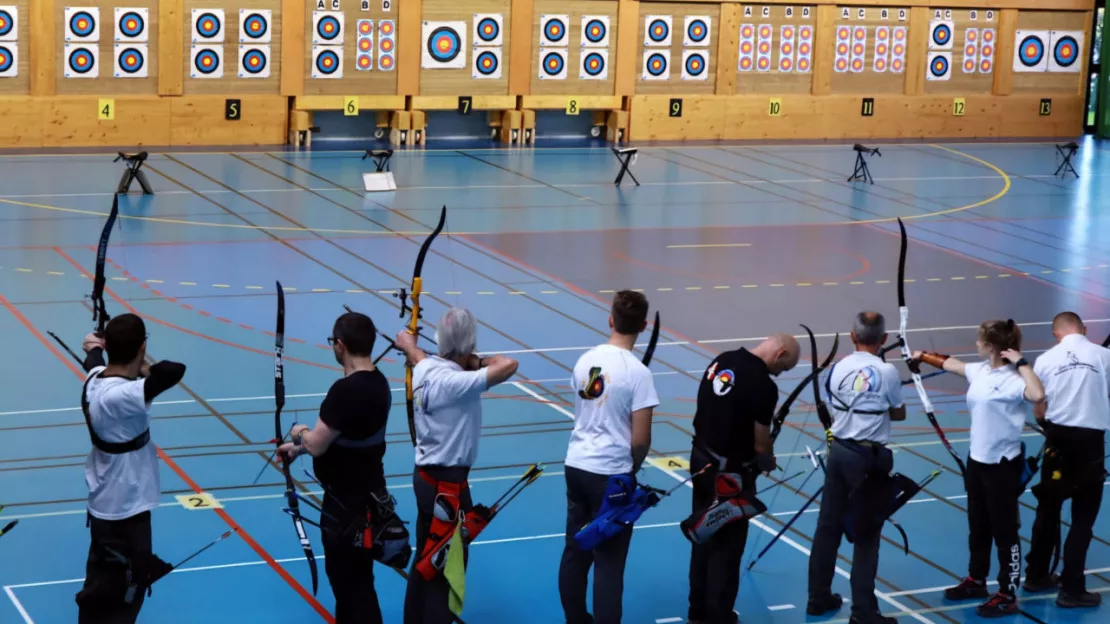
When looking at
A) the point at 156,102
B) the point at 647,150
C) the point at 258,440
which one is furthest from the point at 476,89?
the point at 258,440

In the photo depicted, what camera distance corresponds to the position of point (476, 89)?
2338 cm

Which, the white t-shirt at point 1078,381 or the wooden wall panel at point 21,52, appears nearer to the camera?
the white t-shirt at point 1078,381

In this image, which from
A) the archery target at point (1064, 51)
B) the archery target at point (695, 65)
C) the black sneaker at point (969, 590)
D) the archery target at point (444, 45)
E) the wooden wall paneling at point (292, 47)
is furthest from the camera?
the archery target at point (1064, 51)

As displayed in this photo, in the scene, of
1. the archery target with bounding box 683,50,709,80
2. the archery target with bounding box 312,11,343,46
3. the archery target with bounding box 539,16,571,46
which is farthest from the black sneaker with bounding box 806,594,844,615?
the archery target with bounding box 683,50,709,80

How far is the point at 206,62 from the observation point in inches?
844

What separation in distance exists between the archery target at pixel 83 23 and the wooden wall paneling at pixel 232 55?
1.23 meters

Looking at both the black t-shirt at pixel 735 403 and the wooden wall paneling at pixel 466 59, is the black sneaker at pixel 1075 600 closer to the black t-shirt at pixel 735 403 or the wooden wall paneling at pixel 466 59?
the black t-shirt at pixel 735 403

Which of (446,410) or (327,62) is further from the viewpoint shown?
(327,62)

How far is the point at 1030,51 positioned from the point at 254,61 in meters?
14.7

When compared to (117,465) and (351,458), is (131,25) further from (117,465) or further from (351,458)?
(351,458)

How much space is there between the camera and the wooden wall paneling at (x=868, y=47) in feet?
85.4

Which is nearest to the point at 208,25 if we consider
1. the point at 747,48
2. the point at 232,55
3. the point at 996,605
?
the point at 232,55

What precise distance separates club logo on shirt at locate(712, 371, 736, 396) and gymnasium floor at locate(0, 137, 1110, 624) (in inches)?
45.8

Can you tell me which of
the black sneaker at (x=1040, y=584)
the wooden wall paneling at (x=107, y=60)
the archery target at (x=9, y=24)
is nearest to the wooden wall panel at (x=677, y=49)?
the wooden wall paneling at (x=107, y=60)
